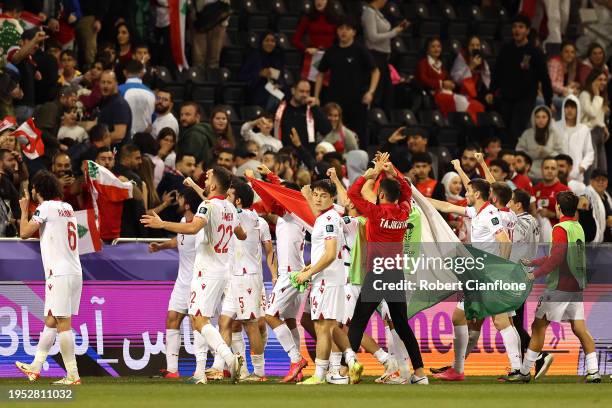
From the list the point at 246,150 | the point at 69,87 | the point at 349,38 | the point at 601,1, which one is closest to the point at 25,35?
the point at 69,87

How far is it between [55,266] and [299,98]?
23.5ft

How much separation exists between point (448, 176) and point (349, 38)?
3.54m

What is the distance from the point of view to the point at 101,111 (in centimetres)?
1978

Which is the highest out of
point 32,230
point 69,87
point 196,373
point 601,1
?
point 601,1

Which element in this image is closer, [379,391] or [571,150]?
[379,391]

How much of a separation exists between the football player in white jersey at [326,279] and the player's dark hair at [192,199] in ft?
6.36

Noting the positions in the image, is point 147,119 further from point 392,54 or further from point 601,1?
point 601,1

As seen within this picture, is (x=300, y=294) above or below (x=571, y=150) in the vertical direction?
below

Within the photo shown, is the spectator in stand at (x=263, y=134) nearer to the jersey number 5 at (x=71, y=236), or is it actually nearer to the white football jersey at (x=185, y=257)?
the white football jersey at (x=185, y=257)

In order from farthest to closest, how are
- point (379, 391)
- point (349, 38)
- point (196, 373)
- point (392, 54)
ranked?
point (392, 54)
point (349, 38)
point (196, 373)
point (379, 391)

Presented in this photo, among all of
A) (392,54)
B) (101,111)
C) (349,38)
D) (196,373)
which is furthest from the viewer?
(392,54)

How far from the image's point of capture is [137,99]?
2036 cm

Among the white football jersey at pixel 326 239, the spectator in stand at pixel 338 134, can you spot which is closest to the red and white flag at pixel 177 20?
the spectator in stand at pixel 338 134

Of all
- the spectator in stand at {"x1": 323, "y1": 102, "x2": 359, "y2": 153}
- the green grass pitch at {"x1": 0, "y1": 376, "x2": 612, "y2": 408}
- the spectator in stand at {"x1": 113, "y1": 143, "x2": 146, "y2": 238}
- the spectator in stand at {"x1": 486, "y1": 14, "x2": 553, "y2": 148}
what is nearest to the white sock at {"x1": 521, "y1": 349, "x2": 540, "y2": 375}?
the green grass pitch at {"x1": 0, "y1": 376, "x2": 612, "y2": 408}
